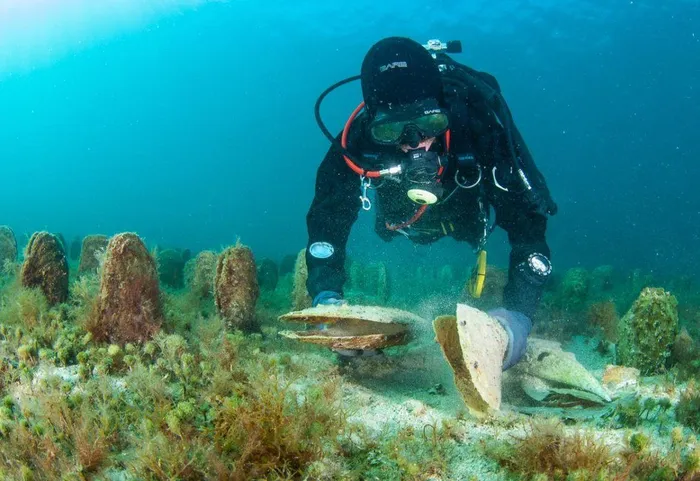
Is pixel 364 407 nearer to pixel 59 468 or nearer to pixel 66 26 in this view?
pixel 59 468

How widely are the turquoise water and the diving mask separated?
19842mm

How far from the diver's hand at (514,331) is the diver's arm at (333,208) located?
201 cm

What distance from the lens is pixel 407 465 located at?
→ 6.57ft

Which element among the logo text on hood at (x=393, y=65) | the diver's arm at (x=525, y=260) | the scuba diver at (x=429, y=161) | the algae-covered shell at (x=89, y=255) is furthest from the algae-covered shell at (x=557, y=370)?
the algae-covered shell at (x=89, y=255)

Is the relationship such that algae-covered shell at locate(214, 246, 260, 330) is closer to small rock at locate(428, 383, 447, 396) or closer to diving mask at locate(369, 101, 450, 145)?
diving mask at locate(369, 101, 450, 145)

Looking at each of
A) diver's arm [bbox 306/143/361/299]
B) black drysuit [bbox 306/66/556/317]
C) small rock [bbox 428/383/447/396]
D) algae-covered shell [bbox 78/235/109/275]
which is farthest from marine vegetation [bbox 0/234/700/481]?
algae-covered shell [bbox 78/235/109/275]

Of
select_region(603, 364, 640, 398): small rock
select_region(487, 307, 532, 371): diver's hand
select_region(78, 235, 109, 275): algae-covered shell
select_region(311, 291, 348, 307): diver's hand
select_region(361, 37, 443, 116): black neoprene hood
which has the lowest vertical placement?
select_region(603, 364, 640, 398): small rock

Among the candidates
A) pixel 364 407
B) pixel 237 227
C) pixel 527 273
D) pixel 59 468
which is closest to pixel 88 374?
pixel 59 468

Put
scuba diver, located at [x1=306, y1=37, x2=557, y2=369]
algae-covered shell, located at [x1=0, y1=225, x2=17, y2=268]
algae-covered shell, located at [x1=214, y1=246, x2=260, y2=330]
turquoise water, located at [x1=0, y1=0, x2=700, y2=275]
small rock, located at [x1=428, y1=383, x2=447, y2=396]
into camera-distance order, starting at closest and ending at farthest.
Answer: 1. small rock, located at [x1=428, y1=383, x2=447, y2=396]
2. scuba diver, located at [x1=306, y1=37, x2=557, y2=369]
3. algae-covered shell, located at [x1=214, y1=246, x2=260, y2=330]
4. algae-covered shell, located at [x1=0, y1=225, x2=17, y2=268]
5. turquoise water, located at [x1=0, y1=0, x2=700, y2=275]

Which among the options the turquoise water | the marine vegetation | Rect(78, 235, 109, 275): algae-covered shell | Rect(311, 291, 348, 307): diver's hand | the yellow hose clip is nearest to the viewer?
the marine vegetation

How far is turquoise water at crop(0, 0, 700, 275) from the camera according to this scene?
139 ft

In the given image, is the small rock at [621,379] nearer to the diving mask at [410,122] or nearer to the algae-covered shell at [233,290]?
the diving mask at [410,122]

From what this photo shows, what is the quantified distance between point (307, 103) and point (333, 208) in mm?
92809

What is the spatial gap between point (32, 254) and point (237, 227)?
77.5m
